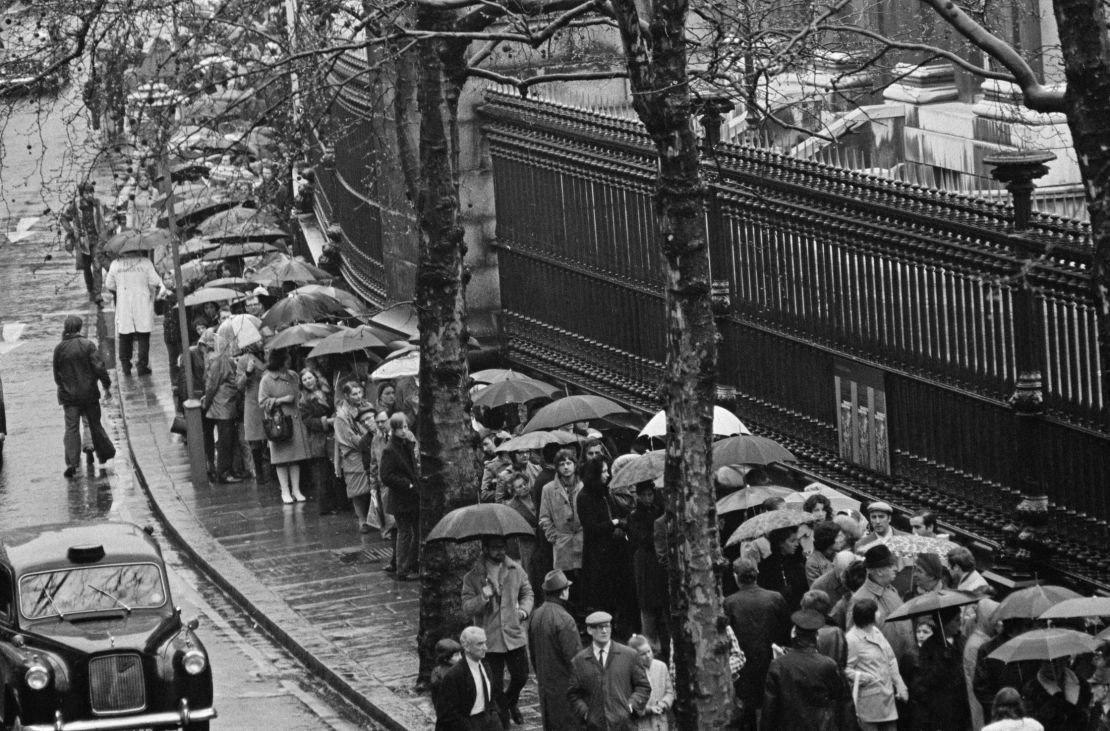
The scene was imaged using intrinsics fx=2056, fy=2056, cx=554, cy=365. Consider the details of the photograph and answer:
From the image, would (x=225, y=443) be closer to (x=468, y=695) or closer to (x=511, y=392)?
(x=511, y=392)

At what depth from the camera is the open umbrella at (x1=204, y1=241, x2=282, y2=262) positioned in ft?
94.0

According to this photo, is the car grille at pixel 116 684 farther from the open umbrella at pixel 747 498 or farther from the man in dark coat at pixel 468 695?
the open umbrella at pixel 747 498

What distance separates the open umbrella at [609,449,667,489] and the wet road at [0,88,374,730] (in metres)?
2.74

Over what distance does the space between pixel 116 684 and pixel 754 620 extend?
4.81 metres

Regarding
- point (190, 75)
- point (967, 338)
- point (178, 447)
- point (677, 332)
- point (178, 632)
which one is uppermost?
point (190, 75)

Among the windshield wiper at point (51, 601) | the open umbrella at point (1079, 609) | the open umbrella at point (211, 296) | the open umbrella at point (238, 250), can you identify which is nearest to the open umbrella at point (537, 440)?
the windshield wiper at point (51, 601)

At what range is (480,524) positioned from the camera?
14977mm

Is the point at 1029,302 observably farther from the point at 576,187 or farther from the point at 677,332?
A: the point at 576,187

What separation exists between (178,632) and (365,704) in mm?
1630

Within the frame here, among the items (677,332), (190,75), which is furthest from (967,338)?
(190,75)

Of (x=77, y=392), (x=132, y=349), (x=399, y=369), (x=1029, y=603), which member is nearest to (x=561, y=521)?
(x=399, y=369)

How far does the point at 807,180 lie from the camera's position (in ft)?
58.5

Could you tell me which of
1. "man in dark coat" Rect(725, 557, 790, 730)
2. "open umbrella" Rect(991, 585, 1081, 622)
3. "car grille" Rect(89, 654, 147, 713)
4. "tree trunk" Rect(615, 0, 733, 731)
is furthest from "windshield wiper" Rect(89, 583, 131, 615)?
"open umbrella" Rect(991, 585, 1081, 622)

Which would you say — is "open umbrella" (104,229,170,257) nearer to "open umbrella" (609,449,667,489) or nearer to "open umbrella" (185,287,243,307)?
"open umbrella" (185,287,243,307)
